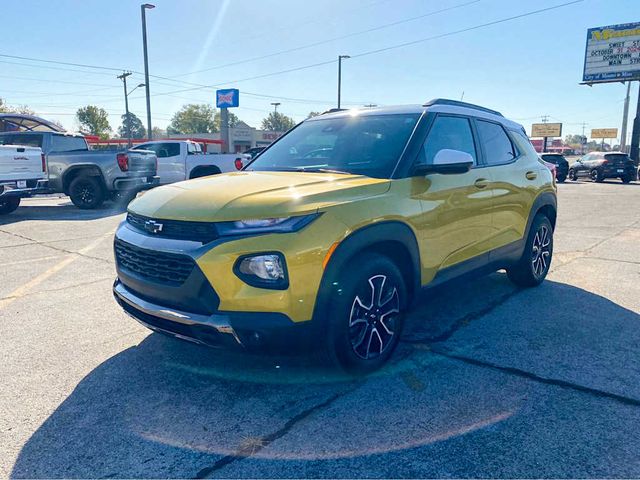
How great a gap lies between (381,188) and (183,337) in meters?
1.56

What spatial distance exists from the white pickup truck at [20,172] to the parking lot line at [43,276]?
377cm

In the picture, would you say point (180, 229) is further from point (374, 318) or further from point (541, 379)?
point (541, 379)

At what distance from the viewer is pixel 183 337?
9.05 feet

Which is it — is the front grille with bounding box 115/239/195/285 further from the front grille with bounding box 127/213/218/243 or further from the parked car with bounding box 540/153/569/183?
the parked car with bounding box 540/153/569/183

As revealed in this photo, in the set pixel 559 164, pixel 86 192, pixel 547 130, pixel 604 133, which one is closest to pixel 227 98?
pixel 559 164

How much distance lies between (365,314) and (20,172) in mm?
9932

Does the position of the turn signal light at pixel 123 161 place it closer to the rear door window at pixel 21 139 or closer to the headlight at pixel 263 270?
the rear door window at pixel 21 139

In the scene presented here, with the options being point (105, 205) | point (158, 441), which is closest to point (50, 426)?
point (158, 441)

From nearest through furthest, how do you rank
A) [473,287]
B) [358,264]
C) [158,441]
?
[158,441] → [358,264] → [473,287]

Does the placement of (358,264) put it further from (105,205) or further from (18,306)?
(105,205)

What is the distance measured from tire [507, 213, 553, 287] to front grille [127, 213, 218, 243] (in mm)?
3538

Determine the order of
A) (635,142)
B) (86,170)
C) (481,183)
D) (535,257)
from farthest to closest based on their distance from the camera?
(635,142) → (86,170) → (535,257) → (481,183)

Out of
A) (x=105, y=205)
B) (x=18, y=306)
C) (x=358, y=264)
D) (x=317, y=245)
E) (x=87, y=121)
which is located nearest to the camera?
(x=317, y=245)

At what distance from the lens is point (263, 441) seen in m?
2.44
